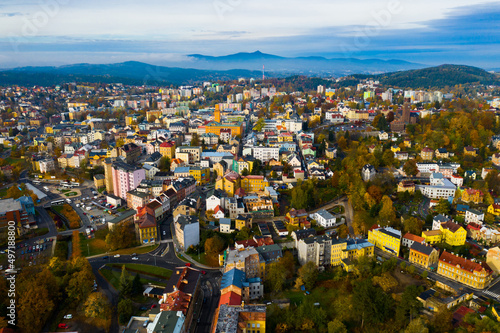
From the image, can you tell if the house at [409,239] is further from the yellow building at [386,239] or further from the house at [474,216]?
the house at [474,216]

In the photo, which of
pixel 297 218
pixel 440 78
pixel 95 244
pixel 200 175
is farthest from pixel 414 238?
pixel 440 78

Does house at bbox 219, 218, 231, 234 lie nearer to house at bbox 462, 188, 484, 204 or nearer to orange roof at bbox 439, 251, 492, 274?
orange roof at bbox 439, 251, 492, 274

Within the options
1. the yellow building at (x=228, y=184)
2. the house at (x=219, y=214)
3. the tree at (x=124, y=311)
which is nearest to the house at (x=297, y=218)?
the house at (x=219, y=214)

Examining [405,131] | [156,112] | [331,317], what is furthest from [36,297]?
[156,112]

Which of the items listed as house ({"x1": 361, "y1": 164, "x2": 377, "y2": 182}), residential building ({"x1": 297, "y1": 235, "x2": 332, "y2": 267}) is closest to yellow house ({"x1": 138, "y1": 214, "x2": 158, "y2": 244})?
residential building ({"x1": 297, "y1": 235, "x2": 332, "y2": 267})

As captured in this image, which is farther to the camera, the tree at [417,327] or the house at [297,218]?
the house at [297,218]

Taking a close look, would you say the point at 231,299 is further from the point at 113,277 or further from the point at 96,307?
the point at 113,277
